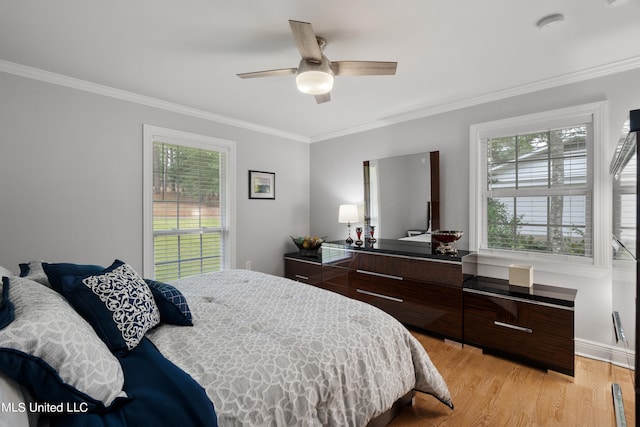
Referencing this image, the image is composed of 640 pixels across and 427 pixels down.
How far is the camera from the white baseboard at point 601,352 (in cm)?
243

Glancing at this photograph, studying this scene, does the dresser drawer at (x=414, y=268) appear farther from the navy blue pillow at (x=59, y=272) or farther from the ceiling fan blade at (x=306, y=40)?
the navy blue pillow at (x=59, y=272)

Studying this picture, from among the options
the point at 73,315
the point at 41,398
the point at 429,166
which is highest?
the point at 429,166

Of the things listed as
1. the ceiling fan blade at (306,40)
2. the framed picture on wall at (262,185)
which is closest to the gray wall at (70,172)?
the framed picture on wall at (262,185)

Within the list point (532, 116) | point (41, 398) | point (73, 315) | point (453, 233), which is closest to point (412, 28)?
point (532, 116)

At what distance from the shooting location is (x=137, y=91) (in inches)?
118

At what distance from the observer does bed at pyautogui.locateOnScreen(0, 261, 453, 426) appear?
3.33 feet

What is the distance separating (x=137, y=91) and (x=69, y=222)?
1.38m

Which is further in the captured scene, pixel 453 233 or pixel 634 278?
pixel 453 233

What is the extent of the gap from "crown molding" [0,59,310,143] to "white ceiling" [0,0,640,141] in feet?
0.07

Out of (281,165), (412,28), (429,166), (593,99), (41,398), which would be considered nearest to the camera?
(41,398)

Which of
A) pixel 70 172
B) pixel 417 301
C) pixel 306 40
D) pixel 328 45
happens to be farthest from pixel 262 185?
pixel 306 40

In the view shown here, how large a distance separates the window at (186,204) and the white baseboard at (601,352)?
12.0ft

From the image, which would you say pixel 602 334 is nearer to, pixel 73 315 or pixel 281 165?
pixel 73 315

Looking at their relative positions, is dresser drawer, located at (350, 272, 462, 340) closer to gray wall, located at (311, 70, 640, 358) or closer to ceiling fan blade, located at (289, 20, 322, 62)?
gray wall, located at (311, 70, 640, 358)
